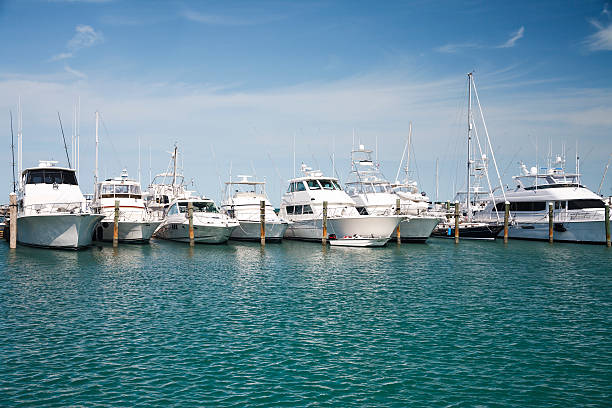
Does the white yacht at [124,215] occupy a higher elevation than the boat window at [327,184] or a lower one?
lower

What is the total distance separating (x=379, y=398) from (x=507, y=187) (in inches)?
1837

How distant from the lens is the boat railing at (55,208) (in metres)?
33.3

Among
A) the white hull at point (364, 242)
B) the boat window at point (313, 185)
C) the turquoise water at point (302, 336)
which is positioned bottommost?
the turquoise water at point (302, 336)

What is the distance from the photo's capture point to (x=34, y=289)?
20578 mm

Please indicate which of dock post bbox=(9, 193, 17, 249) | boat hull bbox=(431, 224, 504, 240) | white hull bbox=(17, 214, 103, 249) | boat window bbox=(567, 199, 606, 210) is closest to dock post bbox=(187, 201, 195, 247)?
white hull bbox=(17, 214, 103, 249)

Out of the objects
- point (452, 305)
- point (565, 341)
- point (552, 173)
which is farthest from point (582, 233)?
point (565, 341)

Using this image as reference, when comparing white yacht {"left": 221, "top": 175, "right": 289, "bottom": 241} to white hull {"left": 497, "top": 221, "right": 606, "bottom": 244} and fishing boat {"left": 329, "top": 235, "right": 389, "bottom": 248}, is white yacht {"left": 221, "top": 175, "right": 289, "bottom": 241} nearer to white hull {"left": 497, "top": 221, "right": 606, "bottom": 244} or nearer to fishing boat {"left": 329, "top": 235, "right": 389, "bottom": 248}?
fishing boat {"left": 329, "top": 235, "right": 389, "bottom": 248}

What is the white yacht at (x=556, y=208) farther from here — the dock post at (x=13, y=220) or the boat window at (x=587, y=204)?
the dock post at (x=13, y=220)

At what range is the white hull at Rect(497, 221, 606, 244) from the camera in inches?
1719

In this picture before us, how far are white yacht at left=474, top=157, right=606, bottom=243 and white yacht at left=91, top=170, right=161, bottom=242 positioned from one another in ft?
109

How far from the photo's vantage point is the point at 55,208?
34.0 m

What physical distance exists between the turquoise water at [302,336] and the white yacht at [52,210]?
5.52 metres

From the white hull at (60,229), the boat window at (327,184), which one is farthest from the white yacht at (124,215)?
the boat window at (327,184)

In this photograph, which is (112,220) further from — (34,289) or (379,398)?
(379,398)
